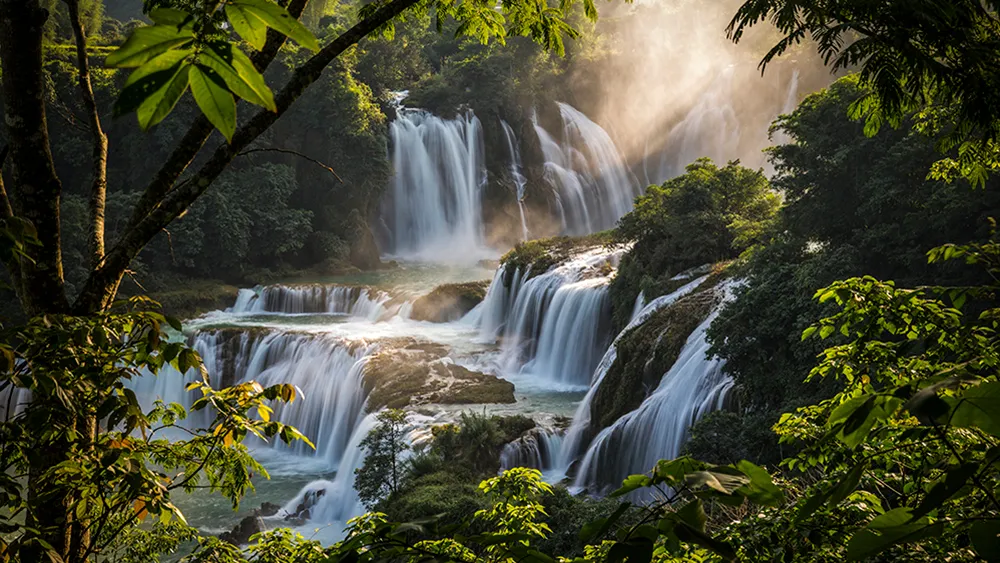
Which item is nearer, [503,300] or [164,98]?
[164,98]

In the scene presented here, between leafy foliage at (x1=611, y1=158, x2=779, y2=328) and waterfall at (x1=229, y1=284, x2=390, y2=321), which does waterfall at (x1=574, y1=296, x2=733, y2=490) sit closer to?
leafy foliage at (x1=611, y1=158, x2=779, y2=328)

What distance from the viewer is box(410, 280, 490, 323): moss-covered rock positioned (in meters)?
20.8

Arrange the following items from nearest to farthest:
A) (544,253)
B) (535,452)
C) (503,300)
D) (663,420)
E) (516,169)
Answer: (663,420) < (535,452) < (544,253) < (503,300) < (516,169)

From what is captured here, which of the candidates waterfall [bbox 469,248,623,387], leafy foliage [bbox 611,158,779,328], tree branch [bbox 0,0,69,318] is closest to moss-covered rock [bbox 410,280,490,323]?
waterfall [bbox 469,248,623,387]

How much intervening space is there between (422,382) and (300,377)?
11.9 feet

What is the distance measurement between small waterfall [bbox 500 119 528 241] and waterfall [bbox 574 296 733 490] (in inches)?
907

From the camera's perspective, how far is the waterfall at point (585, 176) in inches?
1323

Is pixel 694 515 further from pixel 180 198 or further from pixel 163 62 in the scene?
pixel 180 198

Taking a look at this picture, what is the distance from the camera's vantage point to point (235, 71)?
754 mm

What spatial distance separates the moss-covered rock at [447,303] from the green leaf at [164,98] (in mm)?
20084

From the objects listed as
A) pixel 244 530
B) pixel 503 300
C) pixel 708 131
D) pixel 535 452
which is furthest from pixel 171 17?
pixel 708 131

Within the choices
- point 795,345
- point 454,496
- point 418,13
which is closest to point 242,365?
point 454,496

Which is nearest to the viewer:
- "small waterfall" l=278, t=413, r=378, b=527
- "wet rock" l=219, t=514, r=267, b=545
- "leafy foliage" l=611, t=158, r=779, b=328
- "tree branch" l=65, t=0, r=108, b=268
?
"tree branch" l=65, t=0, r=108, b=268

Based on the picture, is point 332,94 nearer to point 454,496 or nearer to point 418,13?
point 454,496
